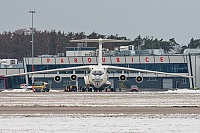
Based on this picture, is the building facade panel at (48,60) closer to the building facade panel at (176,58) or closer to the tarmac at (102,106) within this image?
the building facade panel at (176,58)

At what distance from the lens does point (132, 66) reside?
320ft

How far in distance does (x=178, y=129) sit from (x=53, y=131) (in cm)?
424

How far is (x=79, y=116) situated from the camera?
89.1 ft

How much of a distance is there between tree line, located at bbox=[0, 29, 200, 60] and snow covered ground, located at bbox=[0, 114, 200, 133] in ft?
435

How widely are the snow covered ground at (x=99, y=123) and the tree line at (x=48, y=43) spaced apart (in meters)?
132

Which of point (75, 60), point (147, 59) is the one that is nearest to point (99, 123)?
point (147, 59)

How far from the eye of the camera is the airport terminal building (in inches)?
3745

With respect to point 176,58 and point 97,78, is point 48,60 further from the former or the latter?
point 97,78

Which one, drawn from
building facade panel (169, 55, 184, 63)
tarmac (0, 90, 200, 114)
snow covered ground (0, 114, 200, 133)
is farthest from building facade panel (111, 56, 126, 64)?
snow covered ground (0, 114, 200, 133)

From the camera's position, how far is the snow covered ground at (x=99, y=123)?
2162 centimetres

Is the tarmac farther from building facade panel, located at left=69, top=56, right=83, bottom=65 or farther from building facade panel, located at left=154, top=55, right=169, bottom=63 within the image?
building facade panel, located at left=69, top=56, right=83, bottom=65

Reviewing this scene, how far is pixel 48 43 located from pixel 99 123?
150992 millimetres

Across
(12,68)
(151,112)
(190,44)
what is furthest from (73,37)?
(151,112)

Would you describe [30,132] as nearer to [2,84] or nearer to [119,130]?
[119,130]
